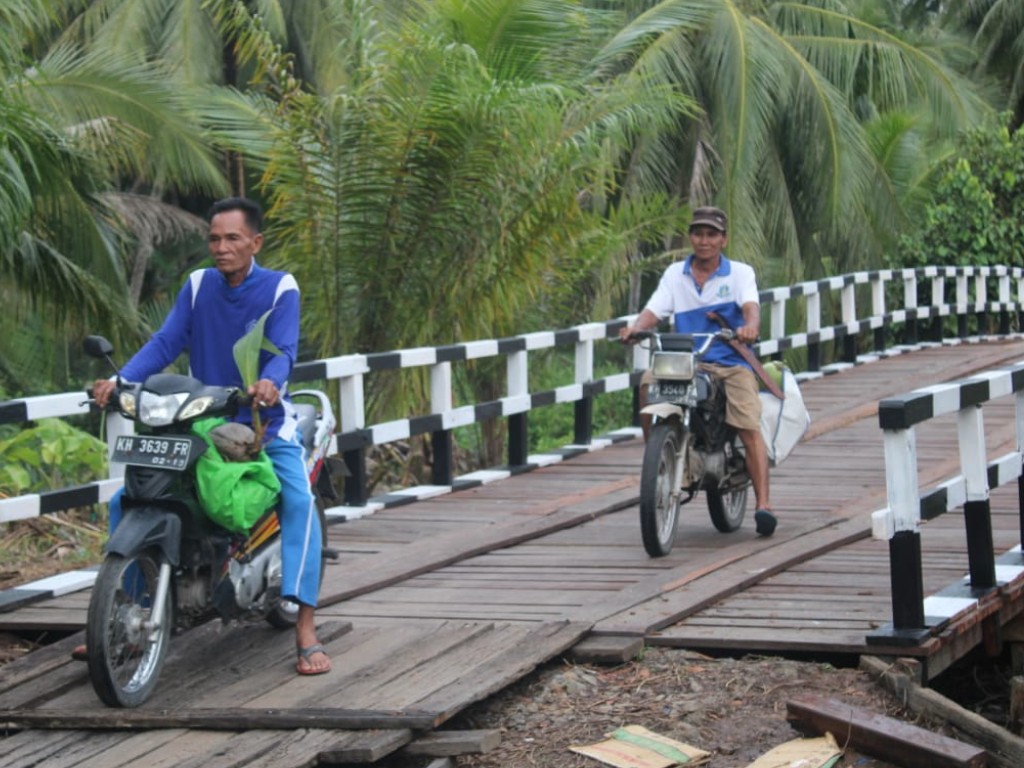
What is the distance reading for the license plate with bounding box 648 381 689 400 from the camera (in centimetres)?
917

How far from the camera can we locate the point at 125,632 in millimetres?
6266

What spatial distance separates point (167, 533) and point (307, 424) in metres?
0.97

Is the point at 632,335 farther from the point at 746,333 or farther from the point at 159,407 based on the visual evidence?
the point at 159,407

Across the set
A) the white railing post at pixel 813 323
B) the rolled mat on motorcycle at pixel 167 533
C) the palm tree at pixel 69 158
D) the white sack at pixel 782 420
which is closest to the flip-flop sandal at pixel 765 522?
the white sack at pixel 782 420

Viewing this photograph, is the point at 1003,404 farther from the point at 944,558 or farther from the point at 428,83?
the point at 944,558

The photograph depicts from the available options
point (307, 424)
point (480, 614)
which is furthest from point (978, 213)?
point (307, 424)

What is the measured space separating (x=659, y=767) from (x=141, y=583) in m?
2.00

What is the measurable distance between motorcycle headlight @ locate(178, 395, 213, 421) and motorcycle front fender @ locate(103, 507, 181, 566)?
35cm

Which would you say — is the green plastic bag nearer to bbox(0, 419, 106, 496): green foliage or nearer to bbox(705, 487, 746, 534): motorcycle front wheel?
bbox(705, 487, 746, 534): motorcycle front wheel

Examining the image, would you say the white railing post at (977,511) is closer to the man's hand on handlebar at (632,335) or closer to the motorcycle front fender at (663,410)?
the motorcycle front fender at (663,410)

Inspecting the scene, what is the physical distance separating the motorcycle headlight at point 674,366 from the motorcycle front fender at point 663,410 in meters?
0.14

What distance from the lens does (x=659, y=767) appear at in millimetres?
5820

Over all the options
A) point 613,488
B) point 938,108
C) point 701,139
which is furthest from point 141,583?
point 938,108

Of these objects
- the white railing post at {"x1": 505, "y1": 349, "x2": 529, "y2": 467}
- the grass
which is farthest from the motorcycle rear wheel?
the white railing post at {"x1": 505, "y1": 349, "x2": 529, "y2": 467}
